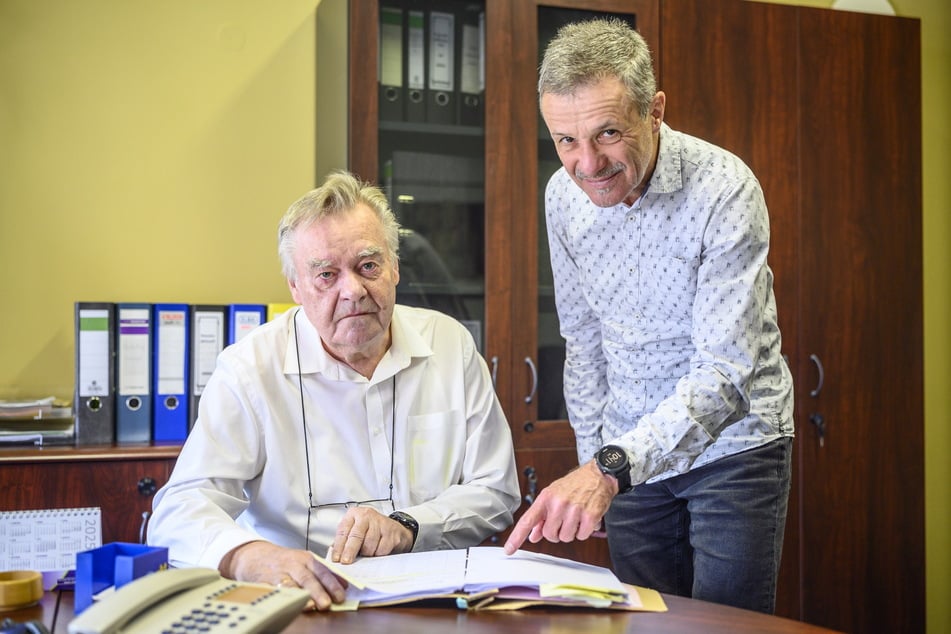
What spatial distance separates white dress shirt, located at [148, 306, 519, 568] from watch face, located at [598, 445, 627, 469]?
38 cm

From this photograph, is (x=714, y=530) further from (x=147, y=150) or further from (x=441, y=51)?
(x=147, y=150)

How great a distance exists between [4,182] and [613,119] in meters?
1.96

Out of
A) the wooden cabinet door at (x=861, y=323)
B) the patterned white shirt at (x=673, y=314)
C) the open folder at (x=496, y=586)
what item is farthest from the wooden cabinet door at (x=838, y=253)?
the open folder at (x=496, y=586)

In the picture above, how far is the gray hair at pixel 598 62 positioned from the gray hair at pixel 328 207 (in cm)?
40

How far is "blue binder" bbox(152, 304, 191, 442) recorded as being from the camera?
2461 millimetres

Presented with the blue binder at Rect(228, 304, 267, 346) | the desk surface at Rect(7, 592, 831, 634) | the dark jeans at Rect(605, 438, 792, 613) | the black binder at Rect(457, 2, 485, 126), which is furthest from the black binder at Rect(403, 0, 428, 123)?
the desk surface at Rect(7, 592, 831, 634)

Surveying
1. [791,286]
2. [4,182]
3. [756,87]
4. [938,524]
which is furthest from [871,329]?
[4,182]

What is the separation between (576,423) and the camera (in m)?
1.96

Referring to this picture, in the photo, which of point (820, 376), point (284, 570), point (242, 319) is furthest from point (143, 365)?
point (820, 376)

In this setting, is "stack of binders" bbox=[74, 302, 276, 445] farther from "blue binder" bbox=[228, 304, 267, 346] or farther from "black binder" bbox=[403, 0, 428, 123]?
"black binder" bbox=[403, 0, 428, 123]

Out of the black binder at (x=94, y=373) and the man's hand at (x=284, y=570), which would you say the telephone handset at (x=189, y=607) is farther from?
the black binder at (x=94, y=373)

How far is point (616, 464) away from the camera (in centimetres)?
140

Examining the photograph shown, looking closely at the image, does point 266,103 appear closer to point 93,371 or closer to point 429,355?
point 93,371

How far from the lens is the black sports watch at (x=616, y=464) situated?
1391 mm
